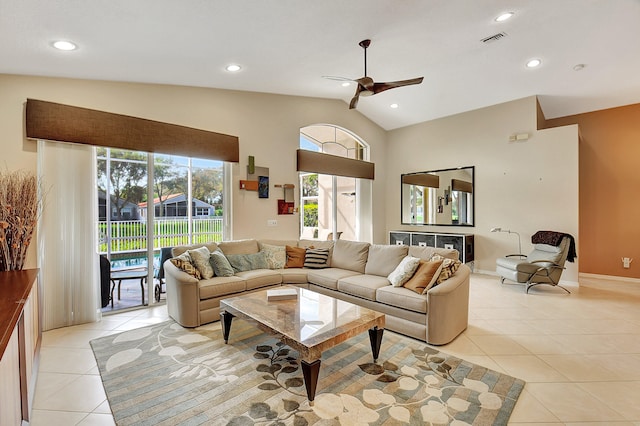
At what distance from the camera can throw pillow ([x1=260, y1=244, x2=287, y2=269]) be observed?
14.6ft

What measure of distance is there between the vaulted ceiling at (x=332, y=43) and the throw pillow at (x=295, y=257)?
8.56 ft

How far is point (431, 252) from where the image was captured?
364cm

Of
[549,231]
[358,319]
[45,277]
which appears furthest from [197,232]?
[549,231]

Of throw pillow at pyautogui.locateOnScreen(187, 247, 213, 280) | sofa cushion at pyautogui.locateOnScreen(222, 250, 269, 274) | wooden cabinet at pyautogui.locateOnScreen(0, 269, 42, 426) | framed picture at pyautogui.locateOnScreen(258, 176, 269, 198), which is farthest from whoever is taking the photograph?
framed picture at pyautogui.locateOnScreen(258, 176, 269, 198)

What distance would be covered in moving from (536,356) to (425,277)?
1.14 meters

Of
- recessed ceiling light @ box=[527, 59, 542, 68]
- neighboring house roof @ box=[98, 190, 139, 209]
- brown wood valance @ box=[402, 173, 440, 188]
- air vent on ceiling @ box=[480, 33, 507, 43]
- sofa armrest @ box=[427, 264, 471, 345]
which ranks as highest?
air vent on ceiling @ box=[480, 33, 507, 43]

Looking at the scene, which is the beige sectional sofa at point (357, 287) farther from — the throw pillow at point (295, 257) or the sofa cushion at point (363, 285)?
the throw pillow at point (295, 257)

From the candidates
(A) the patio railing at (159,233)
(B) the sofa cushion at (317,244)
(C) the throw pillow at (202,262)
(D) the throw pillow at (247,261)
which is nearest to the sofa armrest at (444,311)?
(B) the sofa cushion at (317,244)

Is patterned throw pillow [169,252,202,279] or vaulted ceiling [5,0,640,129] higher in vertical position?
vaulted ceiling [5,0,640,129]

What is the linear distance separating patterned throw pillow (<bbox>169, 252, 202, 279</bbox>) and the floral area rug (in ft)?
2.52

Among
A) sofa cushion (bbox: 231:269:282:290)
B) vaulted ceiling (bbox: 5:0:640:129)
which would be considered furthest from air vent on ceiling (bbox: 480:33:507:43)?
sofa cushion (bbox: 231:269:282:290)

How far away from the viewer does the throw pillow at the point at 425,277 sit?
10.3 ft

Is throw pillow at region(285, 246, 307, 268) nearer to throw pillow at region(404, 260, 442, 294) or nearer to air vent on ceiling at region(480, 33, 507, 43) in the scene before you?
throw pillow at region(404, 260, 442, 294)

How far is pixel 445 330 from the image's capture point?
115 inches
